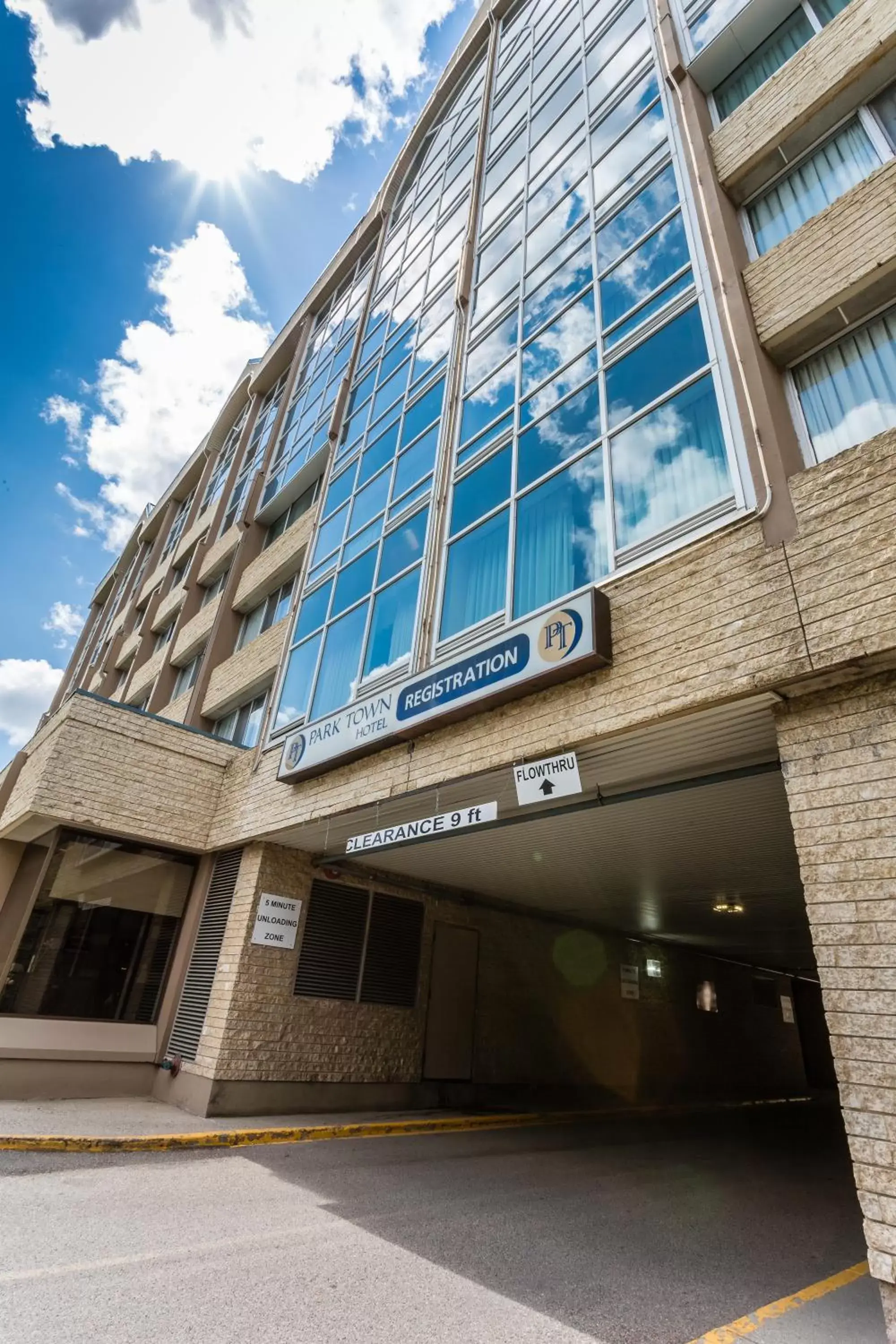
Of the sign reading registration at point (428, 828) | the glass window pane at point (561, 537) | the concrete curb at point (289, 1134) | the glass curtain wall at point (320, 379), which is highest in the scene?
the glass curtain wall at point (320, 379)

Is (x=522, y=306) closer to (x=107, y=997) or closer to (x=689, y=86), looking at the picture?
(x=689, y=86)

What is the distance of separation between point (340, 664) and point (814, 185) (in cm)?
849

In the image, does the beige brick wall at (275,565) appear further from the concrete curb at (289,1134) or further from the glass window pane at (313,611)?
the concrete curb at (289,1134)

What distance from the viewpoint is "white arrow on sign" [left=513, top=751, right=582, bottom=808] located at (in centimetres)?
603

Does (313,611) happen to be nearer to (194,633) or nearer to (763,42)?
(194,633)

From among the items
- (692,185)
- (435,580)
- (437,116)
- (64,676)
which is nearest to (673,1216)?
(435,580)

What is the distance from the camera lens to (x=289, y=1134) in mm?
9000

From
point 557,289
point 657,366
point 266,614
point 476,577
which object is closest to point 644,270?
point 657,366

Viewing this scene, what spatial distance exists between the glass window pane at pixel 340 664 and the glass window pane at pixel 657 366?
4943mm

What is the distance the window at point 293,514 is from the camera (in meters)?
17.8

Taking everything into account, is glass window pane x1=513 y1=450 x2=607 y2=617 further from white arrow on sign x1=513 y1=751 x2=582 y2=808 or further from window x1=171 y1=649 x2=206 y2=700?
window x1=171 y1=649 x2=206 y2=700

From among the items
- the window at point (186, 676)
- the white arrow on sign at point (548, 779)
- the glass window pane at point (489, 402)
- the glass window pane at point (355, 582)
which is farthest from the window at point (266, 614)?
the white arrow on sign at point (548, 779)

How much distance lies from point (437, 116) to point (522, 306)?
1373 centimetres

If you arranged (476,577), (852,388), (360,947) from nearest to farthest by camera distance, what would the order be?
(852,388)
(476,577)
(360,947)
